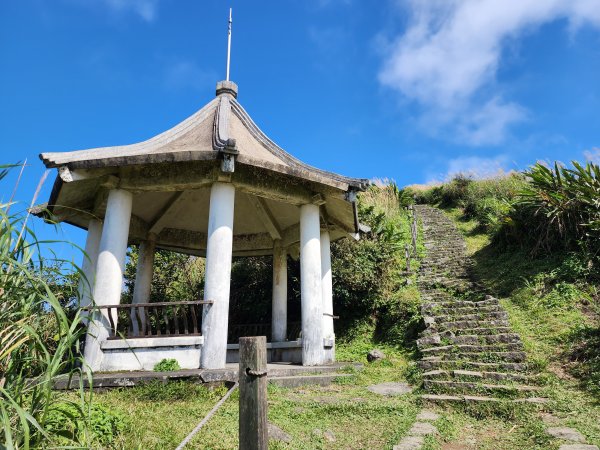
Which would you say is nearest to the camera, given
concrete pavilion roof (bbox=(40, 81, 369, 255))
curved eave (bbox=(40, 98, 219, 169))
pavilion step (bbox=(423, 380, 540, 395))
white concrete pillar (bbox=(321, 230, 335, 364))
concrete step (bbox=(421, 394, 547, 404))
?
concrete step (bbox=(421, 394, 547, 404))

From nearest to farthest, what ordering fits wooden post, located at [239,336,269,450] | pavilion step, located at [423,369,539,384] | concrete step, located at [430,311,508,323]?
wooden post, located at [239,336,269,450], pavilion step, located at [423,369,539,384], concrete step, located at [430,311,508,323]

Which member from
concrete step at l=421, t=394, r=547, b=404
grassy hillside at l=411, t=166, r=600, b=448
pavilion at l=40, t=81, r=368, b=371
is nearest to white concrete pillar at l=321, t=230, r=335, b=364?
pavilion at l=40, t=81, r=368, b=371

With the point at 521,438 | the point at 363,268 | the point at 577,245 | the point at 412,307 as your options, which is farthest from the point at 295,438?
the point at 577,245

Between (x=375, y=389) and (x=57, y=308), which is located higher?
(x=57, y=308)

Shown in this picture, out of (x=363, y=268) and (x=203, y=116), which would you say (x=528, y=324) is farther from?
(x=203, y=116)

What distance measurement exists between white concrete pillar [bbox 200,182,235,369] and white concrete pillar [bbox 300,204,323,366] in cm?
159

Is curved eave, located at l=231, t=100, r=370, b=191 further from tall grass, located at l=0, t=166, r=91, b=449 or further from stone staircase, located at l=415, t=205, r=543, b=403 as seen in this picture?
tall grass, located at l=0, t=166, r=91, b=449

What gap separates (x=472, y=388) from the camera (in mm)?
5781

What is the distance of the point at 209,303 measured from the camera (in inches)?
235

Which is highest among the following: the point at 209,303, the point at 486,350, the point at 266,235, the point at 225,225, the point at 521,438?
the point at 266,235

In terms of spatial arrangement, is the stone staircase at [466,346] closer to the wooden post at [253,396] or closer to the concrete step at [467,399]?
the concrete step at [467,399]

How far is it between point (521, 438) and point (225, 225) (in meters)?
4.51

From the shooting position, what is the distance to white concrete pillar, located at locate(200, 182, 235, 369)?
5812 millimetres

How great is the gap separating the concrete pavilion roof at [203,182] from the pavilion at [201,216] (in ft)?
0.07
